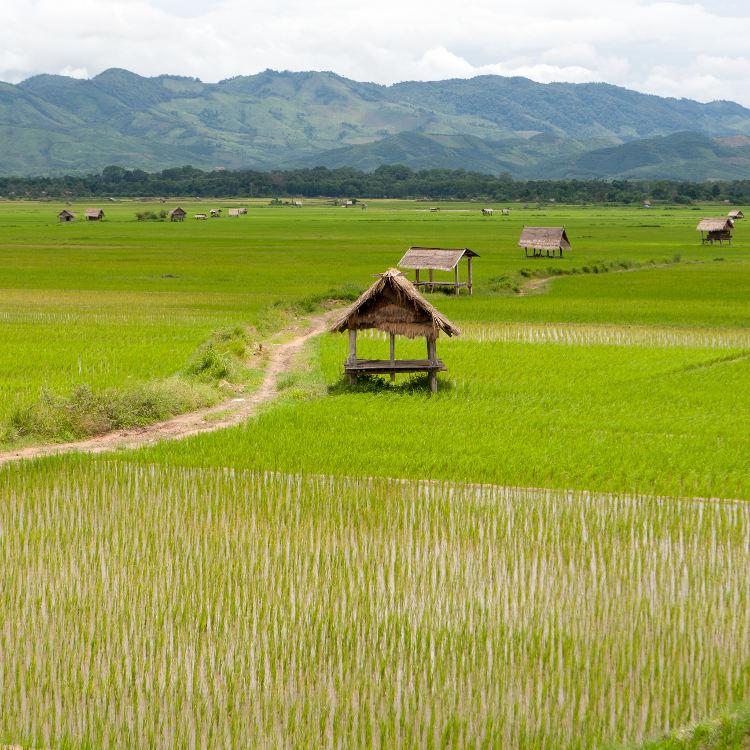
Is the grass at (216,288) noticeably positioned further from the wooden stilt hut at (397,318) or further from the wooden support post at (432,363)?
the wooden support post at (432,363)

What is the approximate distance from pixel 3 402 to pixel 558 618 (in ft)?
33.8

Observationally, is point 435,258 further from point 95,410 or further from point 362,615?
point 362,615

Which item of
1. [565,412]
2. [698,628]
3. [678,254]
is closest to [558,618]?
[698,628]

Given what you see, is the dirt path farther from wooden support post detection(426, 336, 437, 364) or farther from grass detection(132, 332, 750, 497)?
wooden support post detection(426, 336, 437, 364)

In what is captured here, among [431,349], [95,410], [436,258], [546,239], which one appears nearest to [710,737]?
[95,410]

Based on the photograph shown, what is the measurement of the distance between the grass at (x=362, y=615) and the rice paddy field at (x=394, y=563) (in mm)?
25

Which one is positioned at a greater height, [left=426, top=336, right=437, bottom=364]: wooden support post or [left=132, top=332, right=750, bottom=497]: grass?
[left=426, top=336, right=437, bottom=364]: wooden support post

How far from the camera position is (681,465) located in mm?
11969

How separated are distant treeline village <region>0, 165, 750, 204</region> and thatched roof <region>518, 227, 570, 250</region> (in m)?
88.0

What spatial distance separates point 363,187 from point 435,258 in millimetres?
141763

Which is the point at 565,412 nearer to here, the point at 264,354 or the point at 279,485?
the point at 279,485

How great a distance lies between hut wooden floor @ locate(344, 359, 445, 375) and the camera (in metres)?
17.1

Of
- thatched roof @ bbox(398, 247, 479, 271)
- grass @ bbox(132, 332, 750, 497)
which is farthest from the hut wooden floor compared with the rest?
thatched roof @ bbox(398, 247, 479, 271)

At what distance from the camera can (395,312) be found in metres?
17.1
